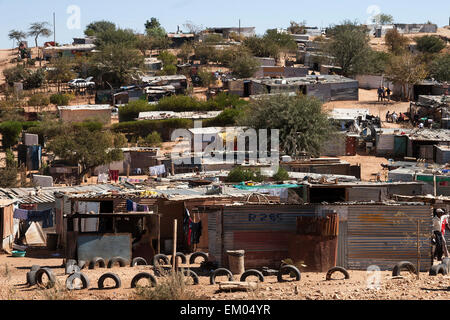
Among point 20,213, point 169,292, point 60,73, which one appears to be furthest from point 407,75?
point 169,292

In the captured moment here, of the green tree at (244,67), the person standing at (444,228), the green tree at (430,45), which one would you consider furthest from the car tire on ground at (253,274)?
the green tree at (430,45)

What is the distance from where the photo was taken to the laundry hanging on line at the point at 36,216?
18578mm

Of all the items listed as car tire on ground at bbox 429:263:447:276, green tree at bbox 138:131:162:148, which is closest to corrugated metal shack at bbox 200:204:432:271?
car tire on ground at bbox 429:263:447:276

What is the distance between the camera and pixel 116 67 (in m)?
53.9

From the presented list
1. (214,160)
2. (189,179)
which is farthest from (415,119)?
(189,179)

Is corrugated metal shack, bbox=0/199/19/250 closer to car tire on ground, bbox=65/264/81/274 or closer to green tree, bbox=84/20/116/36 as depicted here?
car tire on ground, bbox=65/264/81/274

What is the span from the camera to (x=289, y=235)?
12.9m

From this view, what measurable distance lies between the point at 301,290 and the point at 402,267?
2433 mm

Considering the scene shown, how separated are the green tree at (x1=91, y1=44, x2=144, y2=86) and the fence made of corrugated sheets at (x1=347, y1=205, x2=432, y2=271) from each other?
42.3 m

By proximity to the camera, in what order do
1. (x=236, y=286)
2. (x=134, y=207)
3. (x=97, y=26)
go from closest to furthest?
1. (x=236, y=286)
2. (x=134, y=207)
3. (x=97, y=26)

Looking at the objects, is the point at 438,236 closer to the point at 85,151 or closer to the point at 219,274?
the point at 219,274

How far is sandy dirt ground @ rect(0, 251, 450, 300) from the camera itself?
9.46 meters

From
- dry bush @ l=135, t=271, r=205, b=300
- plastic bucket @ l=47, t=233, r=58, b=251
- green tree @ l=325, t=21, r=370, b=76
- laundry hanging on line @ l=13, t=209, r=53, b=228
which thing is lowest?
plastic bucket @ l=47, t=233, r=58, b=251

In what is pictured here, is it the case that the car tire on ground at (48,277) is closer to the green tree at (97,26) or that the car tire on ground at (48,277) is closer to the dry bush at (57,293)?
the dry bush at (57,293)
